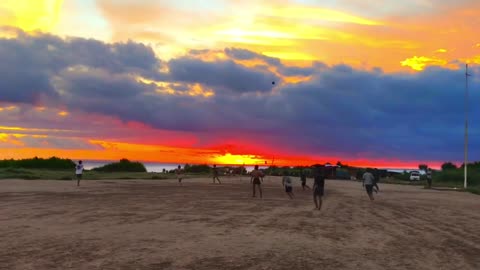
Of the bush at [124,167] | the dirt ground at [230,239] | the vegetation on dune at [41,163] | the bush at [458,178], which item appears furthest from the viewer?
the bush at [124,167]

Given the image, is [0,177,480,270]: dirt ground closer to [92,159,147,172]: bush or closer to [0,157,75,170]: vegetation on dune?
[0,157,75,170]: vegetation on dune

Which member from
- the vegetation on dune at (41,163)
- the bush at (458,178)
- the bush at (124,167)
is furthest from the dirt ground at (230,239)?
the bush at (124,167)

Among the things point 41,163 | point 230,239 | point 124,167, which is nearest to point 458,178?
point 124,167

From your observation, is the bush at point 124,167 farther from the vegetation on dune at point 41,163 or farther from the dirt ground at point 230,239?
the dirt ground at point 230,239

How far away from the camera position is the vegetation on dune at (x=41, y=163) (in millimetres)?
89188

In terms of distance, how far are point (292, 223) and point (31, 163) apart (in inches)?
3313

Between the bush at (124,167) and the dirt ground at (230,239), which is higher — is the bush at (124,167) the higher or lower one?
the higher one

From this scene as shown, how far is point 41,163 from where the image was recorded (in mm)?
90312

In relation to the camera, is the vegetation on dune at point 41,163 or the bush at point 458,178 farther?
the vegetation on dune at point 41,163

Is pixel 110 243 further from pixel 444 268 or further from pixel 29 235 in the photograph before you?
pixel 444 268

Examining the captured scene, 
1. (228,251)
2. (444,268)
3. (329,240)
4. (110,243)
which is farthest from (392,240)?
(110,243)

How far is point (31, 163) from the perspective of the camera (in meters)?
90.6

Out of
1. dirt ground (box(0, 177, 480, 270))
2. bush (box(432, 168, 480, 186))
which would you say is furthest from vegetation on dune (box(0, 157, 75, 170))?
dirt ground (box(0, 177, 480, 270))

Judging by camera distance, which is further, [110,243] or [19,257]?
[110,243]
